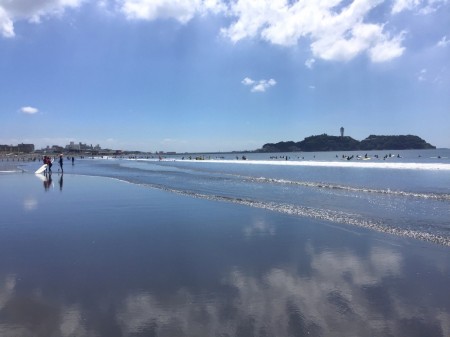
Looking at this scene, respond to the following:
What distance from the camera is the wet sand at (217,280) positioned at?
520 centimetres

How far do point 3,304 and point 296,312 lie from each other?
4589 millimetres

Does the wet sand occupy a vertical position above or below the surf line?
above

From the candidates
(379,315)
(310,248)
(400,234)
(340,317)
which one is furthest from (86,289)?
(400,234)

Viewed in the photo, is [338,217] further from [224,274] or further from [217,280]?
[217,280]

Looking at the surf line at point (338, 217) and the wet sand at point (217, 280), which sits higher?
the wet sand at point (217, 280)

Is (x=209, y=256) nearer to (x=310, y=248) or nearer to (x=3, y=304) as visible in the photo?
(x=310, y=248)

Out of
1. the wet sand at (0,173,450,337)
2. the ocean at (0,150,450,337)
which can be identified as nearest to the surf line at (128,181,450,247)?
the ocean at (0,150,450,337)

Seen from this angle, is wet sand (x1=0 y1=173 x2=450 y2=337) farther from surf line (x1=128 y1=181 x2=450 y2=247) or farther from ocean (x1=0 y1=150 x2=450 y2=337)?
surf line (x1=128 y1=181 x2=450 y2=247)

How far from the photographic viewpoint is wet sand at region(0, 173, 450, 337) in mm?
5203

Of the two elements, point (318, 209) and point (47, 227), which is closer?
point (47, 227)

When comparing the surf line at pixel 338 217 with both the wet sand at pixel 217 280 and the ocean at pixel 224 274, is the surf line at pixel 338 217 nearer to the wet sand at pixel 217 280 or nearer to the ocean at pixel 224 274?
the ocean at pixel 224 274

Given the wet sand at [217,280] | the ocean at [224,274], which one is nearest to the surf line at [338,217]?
the ocean at [224,274]

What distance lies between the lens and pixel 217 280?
6949 mm

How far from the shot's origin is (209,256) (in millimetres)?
8656
